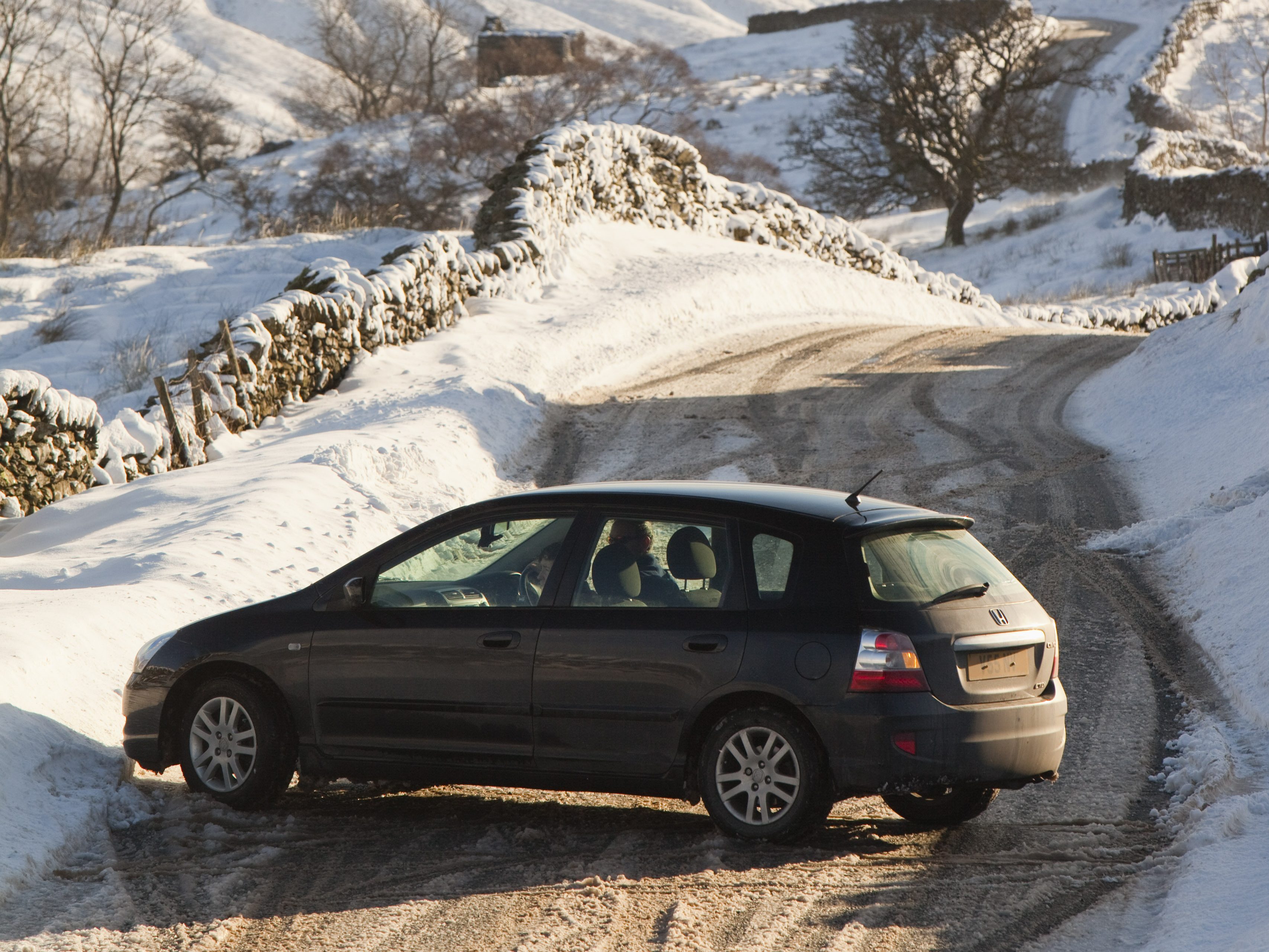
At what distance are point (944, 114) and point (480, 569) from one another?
141 ft

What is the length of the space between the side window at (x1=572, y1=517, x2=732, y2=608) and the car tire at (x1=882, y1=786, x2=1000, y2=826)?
1.34 metres

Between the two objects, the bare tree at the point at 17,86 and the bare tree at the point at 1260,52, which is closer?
the bare tree at the point at 17,86

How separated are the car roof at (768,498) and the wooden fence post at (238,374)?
26.9 ft

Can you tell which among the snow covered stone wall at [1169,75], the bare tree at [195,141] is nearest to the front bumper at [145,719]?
the bare tree at [195,141]

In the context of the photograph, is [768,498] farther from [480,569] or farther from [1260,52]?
[1260,52]

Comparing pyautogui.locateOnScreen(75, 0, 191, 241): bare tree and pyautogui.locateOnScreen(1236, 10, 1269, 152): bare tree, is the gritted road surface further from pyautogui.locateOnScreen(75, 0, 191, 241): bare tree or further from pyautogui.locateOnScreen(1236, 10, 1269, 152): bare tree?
pyautogui.locateOnScreen(1236, 10, 1269, 152): bare tree

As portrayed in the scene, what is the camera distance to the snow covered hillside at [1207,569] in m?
4.82

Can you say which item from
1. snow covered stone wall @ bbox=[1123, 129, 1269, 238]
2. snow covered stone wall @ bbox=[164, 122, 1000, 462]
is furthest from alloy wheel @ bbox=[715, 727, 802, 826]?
snow covered stone wall @ bbox=[1123, 129, 1269, 238]

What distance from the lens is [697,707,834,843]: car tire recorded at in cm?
536

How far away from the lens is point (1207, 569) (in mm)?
9414

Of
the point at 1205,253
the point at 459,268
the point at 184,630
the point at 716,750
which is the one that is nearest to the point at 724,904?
the point at 716,750

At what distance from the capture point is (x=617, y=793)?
586 cm

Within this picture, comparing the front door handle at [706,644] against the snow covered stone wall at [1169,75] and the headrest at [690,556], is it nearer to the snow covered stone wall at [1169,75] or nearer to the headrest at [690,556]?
the headrest at [690,556]

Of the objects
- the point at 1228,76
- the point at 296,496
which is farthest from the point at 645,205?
the point at 1228,76
